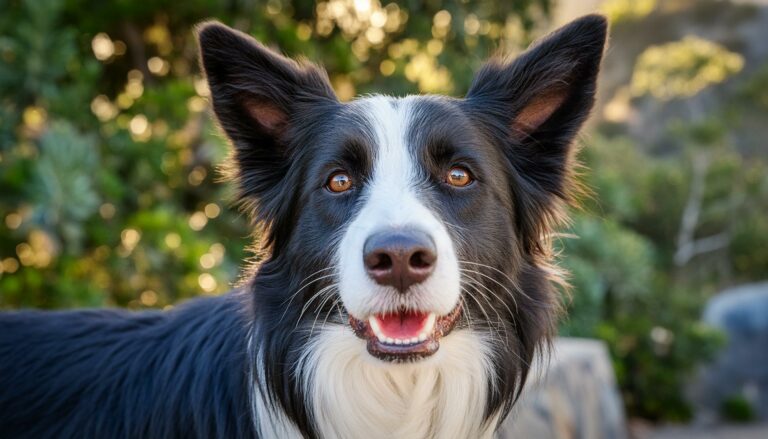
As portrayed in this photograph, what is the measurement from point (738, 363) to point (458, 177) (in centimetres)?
834

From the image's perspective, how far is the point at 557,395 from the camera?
5.05 metres

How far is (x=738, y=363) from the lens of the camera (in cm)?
995

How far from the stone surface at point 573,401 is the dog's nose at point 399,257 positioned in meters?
1.99

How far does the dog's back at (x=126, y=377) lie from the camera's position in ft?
9.79

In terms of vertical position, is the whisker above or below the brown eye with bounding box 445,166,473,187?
below

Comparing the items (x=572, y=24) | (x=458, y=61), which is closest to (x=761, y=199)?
(x=458, y=61)

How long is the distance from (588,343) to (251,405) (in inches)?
142

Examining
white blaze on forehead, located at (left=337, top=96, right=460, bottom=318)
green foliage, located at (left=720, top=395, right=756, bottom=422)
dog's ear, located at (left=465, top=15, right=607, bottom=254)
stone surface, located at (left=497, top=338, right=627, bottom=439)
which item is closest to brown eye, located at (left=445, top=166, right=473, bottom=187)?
white blaze on forehead, located at (left=337, top=96, right=460, bottom=318)

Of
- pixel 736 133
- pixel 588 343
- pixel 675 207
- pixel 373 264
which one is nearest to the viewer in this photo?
pixel 373 264

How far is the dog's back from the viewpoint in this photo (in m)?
→ 2.98

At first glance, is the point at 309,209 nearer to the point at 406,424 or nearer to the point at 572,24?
the point at 406,424

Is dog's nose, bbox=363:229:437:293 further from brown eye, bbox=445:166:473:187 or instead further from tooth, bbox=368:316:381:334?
brown eye, bbox=445:166:473:187

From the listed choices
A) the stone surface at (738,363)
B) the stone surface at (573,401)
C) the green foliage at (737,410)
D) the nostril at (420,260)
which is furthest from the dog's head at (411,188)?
the green foliage at (737,410)

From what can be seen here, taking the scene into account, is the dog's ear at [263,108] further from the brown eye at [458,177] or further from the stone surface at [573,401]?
the stone surface at [573,401]
